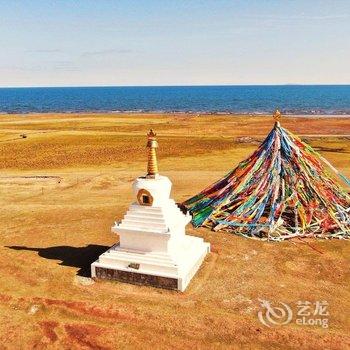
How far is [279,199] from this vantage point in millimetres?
19719

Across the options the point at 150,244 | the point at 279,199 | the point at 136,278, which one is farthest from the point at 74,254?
the point at 279,199

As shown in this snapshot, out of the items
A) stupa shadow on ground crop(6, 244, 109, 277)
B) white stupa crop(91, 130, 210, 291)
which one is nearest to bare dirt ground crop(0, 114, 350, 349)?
stupa shadow on ground crop(6, 244, 109, 277)

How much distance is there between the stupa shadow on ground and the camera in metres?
16.1

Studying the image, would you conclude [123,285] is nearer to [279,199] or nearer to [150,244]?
[150,244]

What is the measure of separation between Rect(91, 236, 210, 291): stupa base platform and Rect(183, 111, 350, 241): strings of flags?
182 inches

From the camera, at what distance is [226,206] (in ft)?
66.1

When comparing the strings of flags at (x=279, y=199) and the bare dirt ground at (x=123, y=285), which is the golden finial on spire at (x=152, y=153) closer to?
the bare dirt ground at (x=123, y=285)

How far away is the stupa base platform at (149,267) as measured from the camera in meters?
13.8

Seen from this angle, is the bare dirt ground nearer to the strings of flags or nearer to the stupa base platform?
the stupa base platform

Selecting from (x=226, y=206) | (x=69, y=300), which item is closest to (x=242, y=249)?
A: (x=226, y=206)

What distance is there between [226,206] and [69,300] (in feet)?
29.7

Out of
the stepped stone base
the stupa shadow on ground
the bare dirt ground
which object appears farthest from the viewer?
the stupa shadow on ground

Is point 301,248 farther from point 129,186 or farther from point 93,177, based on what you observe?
point 93,177

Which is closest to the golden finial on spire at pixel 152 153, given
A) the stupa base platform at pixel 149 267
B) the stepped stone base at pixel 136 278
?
the stupa base platform at pixel 149 267
